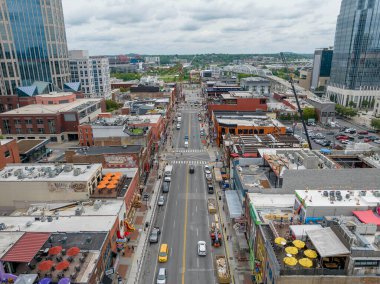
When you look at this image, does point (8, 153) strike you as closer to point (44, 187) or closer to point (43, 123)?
point (44, 187)

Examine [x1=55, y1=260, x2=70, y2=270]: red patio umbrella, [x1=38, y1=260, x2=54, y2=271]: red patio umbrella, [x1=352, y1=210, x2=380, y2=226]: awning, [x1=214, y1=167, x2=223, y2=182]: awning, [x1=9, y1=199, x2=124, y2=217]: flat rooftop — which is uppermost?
[x1=352, y1=210, x2=380, y2=226]: awning

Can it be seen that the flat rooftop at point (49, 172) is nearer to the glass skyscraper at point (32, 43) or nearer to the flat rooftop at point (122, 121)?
the flat rooftop at point (122, 121)

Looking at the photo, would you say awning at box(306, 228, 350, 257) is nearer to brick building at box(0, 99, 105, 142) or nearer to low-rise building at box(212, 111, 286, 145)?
low-rise building at box(212, 111, 286, 145)

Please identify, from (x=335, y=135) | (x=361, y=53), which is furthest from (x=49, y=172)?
(x=361, y=53)

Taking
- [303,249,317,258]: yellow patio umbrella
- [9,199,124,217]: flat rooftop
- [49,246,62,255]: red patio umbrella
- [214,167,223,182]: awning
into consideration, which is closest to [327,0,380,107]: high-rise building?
[214,167,223,182]: awning

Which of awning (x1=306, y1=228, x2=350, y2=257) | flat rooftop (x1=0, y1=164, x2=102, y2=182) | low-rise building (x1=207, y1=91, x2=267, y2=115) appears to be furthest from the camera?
low-rise building (x1=207, y1=91, x2=267, y2=115)

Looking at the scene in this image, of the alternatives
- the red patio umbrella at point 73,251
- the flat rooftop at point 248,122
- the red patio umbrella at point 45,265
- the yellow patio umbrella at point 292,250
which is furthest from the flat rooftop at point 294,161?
the red patio umbrella at point 45,265
